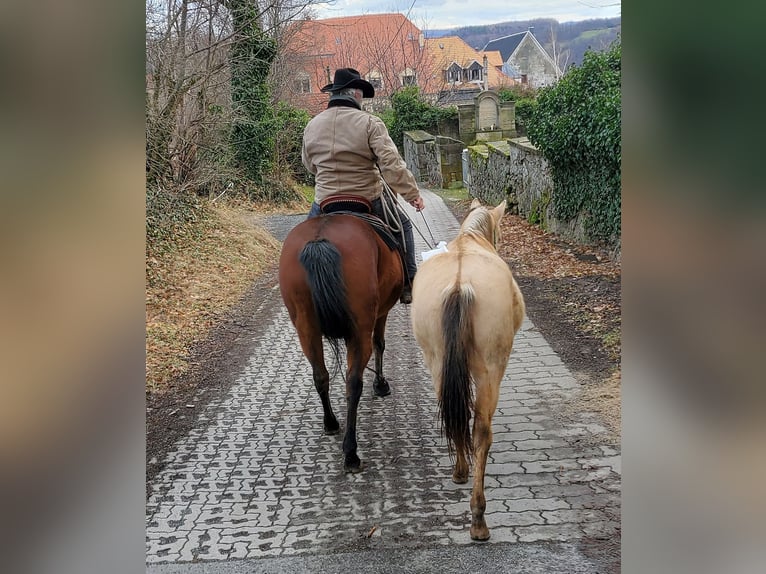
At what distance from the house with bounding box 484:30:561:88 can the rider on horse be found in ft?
54.8

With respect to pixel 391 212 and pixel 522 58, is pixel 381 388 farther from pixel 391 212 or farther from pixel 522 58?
pixel 522 58

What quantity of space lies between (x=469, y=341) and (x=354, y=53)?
57.3 feet

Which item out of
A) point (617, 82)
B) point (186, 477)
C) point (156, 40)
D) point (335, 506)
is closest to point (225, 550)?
point (335, 506)

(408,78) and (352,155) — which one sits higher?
(408,78)

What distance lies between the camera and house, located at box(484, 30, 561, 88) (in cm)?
2072

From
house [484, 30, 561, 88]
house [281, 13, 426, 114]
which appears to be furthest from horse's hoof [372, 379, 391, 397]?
house [484, 30, 561, 88]

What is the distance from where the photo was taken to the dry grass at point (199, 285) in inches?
254

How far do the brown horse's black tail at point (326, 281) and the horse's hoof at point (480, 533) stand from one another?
139 cm

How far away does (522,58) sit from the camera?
2252 centimetres

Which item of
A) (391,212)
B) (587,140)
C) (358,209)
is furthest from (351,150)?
(587,140)

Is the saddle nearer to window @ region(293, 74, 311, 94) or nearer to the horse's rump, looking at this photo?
the horse's rump

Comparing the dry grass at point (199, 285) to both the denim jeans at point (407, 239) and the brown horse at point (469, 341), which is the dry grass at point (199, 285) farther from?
the brown horse at point (469, 341)

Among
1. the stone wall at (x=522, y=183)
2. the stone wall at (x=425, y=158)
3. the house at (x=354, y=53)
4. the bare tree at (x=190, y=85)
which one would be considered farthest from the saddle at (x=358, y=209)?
the stone wall at (x=425, y=158)
